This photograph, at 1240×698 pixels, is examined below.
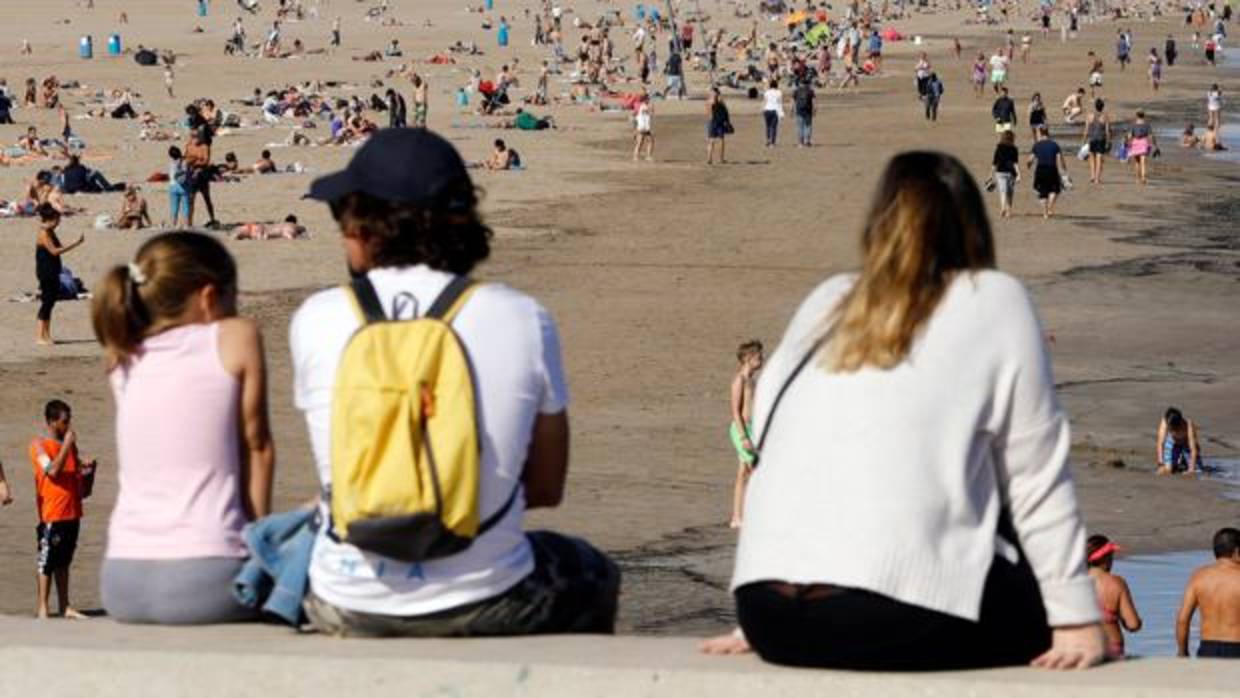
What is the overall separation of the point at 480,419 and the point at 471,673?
1.90 ft

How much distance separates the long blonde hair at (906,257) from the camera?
203 inches

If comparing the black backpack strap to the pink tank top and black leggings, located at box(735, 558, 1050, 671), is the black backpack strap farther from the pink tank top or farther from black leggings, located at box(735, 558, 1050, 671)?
the pink tank top

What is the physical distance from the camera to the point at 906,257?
5.16 meters

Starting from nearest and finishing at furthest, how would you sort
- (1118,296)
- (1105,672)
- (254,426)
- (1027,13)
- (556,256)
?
1. (1105,672)
2. (254,426)
3. (1118,296)
4. (556,256)
5. (1027,13)

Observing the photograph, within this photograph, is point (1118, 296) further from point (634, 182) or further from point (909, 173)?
point (909, 173)

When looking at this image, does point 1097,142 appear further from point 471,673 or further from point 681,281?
point 471,673

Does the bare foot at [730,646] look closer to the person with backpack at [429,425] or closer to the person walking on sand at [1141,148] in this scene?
the person with backpack at [429,425]

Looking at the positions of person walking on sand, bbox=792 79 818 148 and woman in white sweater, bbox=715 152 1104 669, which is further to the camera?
person walking on sand, bbox=792 79 818 148

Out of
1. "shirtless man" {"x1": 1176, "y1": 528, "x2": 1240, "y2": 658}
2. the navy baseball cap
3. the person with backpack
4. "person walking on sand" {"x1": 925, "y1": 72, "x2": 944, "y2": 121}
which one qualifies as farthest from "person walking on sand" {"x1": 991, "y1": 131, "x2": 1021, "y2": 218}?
the navy baseball cap

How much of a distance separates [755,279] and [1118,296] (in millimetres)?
4074

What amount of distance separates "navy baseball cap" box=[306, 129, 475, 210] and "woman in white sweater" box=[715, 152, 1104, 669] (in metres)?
0.94

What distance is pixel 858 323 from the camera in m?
5.18

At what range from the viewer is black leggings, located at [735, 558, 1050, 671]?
16.5ft

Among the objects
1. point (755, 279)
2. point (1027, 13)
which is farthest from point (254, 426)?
point (1027, 13)
